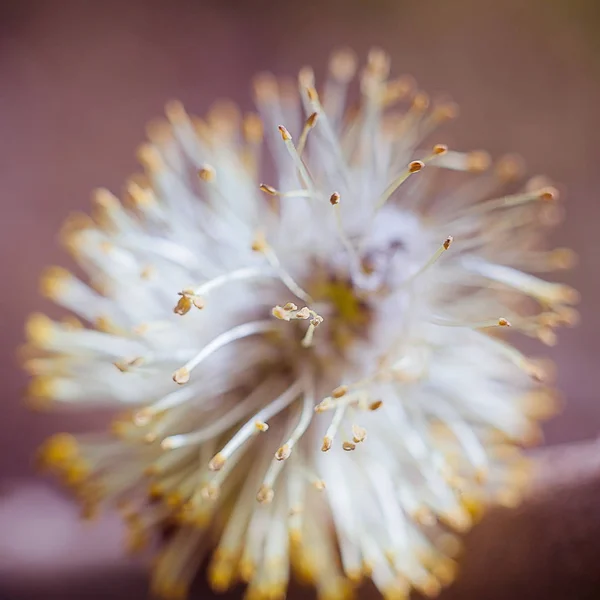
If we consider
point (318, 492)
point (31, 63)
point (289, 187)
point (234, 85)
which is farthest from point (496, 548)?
point (31, 63)

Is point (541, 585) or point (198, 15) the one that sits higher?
point (198, 15)

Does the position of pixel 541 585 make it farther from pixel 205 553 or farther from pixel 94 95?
pixel 94 95

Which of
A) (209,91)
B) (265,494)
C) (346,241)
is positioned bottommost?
(265,494)

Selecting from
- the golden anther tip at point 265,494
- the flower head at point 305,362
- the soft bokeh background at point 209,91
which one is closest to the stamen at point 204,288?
the flower head at point 305,362

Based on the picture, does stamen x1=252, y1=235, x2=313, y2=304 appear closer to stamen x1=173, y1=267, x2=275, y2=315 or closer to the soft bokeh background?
stamen x1=173, y1=267, x2=275, y2=315

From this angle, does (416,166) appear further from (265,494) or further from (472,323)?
(265,494)

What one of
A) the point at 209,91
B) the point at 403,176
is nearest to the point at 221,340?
the point at 403,176
